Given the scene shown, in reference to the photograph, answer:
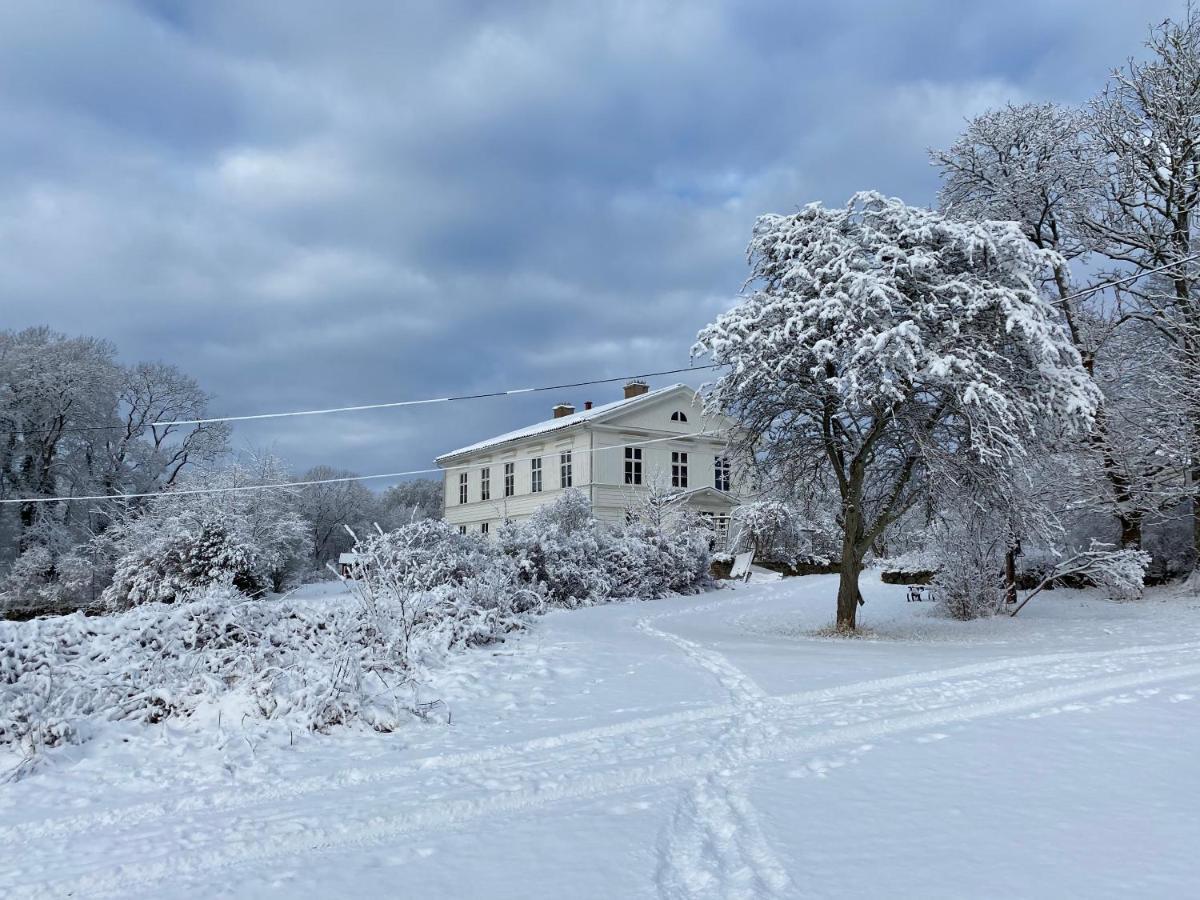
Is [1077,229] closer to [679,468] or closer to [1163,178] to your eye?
[1163,178]

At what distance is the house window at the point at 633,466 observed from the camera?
37594 millimetres

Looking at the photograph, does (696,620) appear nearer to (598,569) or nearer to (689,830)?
(598,569)

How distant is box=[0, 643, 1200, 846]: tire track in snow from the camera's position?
476cm

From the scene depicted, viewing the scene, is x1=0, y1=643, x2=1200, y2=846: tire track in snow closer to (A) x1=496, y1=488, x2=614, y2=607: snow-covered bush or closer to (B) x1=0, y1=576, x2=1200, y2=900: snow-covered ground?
(B) x1=0, y1=576, x2=1200, y2=900: snow-covered ground

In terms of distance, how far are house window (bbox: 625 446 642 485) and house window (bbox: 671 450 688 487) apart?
178 centimetres

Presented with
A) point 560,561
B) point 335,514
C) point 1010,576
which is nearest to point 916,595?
point 1010,576

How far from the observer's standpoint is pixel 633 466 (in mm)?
37812

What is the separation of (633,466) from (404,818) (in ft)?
109

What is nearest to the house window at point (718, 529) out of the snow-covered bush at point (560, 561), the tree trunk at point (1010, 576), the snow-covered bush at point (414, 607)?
the snow-covered bush at point (560, 561)

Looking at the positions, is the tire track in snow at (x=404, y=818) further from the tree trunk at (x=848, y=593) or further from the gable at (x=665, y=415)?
the gable at (x=665, y=415)

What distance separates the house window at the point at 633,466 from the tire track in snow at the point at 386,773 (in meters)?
28.6

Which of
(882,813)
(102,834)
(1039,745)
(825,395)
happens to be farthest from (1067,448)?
(102,834)

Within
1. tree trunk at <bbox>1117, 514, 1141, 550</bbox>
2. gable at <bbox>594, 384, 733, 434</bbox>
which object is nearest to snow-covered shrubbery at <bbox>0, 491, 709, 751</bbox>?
tree trunk at <bbox>1117, 514, 1141, 550</bbox>

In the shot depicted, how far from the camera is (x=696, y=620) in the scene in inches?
750
